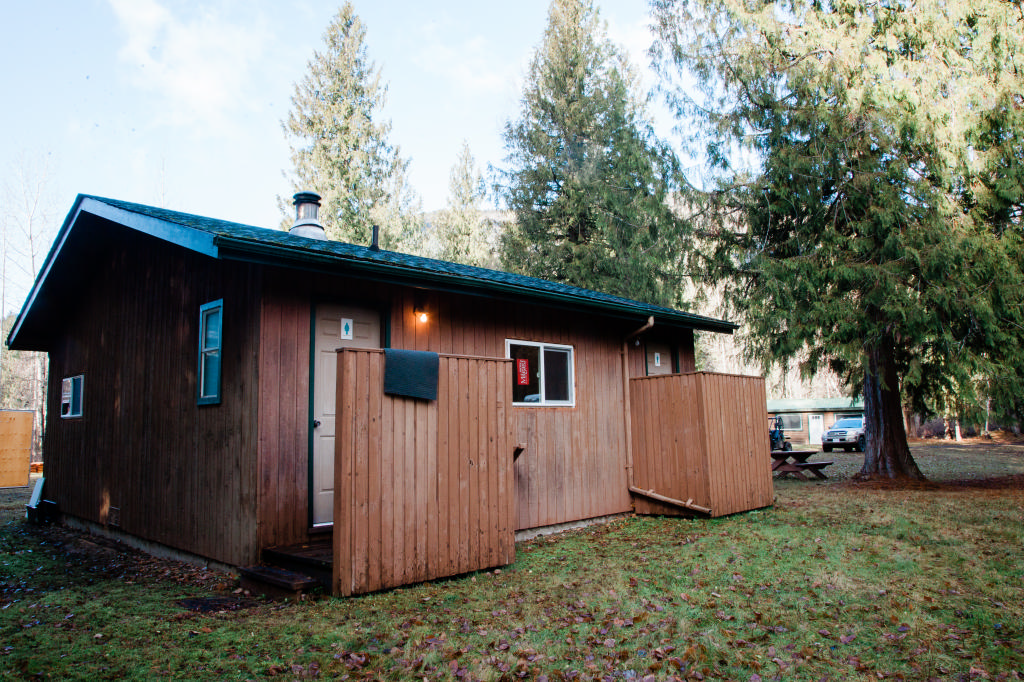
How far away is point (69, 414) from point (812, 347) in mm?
12185

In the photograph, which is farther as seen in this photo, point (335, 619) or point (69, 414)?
point (69, 414)

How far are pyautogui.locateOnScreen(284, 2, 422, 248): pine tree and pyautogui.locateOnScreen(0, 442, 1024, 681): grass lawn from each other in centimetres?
1663

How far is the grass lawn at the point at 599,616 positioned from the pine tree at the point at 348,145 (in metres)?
16.6

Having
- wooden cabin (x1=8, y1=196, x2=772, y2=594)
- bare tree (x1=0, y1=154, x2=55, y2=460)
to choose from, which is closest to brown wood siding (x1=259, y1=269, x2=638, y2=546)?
wooden cabin (x1=8, y1=196, x2=772, y2=594)

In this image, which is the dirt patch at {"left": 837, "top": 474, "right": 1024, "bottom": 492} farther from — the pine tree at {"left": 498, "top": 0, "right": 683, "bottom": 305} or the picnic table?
the pine tree at {"left": 498, "top": 0, "right": 683, "bottom": 305}

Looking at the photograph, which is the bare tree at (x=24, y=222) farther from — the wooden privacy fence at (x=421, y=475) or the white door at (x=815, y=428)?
the white door at (x=815, y=428)

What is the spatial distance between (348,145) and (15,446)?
1344 cm

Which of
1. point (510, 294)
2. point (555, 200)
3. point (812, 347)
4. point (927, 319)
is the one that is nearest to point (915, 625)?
point (510, 294)

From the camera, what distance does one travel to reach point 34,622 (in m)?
4.34

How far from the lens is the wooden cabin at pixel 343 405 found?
502cm

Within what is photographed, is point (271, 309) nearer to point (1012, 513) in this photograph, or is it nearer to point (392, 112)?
point (1012, 513)

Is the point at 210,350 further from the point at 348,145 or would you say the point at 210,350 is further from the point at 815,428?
the point at 815,428

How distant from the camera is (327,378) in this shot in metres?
5.89

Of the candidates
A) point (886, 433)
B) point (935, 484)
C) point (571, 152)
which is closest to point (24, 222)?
point (571, 152)
